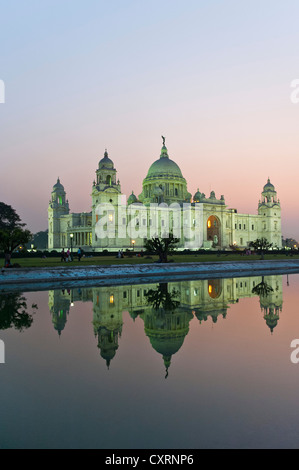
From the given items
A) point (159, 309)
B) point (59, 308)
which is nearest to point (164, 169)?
point (59, 308)

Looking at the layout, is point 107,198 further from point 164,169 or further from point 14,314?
point 14,314

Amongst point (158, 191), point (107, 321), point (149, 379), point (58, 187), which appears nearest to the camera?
point (149, 379)

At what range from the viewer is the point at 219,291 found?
20.6 meters

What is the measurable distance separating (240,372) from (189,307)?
775 centimetres

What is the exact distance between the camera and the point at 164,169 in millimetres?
94562

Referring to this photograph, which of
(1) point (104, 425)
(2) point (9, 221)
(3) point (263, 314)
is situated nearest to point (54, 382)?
(1) point (104, 425)

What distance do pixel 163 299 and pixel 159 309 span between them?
110 inches

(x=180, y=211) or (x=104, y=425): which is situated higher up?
(x=180, y=211)

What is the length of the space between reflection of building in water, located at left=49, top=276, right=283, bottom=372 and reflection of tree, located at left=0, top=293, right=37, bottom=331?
98 cm

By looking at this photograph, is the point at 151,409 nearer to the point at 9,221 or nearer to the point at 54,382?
the point at 54,382

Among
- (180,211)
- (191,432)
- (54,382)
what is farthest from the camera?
(180,211)
